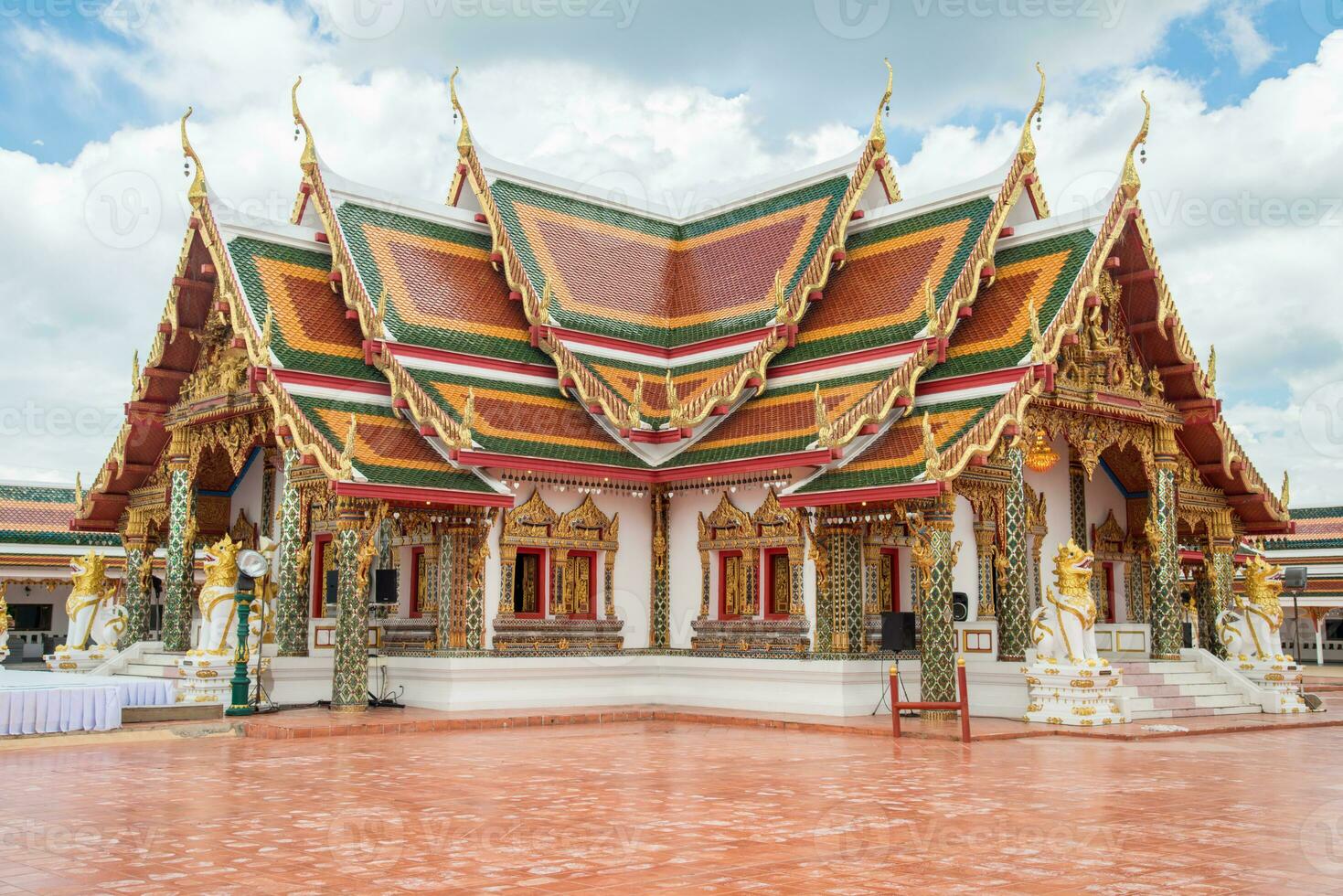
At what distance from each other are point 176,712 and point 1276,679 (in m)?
13.3

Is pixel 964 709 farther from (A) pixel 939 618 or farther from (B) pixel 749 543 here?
(B) pixel 749 543

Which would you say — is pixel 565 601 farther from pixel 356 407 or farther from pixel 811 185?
pixel 811 185

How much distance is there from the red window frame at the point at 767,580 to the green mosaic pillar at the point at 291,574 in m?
5.63

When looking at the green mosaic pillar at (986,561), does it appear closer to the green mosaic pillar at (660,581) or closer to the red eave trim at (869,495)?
the red eave trim at (869,495)

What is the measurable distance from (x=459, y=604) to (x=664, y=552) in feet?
9.75

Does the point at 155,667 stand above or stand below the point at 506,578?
below

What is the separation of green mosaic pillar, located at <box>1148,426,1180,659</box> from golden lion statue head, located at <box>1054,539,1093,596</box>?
2.80 metres

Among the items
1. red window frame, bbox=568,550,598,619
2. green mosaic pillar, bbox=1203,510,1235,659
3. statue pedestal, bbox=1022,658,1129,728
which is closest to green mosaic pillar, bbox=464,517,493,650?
red window frame, bbox=568,550,598,619

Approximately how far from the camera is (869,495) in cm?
1445

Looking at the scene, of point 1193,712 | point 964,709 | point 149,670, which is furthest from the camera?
point 149,670

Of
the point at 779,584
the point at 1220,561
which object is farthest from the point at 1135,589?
the point at 779,584

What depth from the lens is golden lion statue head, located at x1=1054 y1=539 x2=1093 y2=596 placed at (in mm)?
14094

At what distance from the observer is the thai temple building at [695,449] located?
15.2 m

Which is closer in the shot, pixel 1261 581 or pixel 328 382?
pixel 328 382
